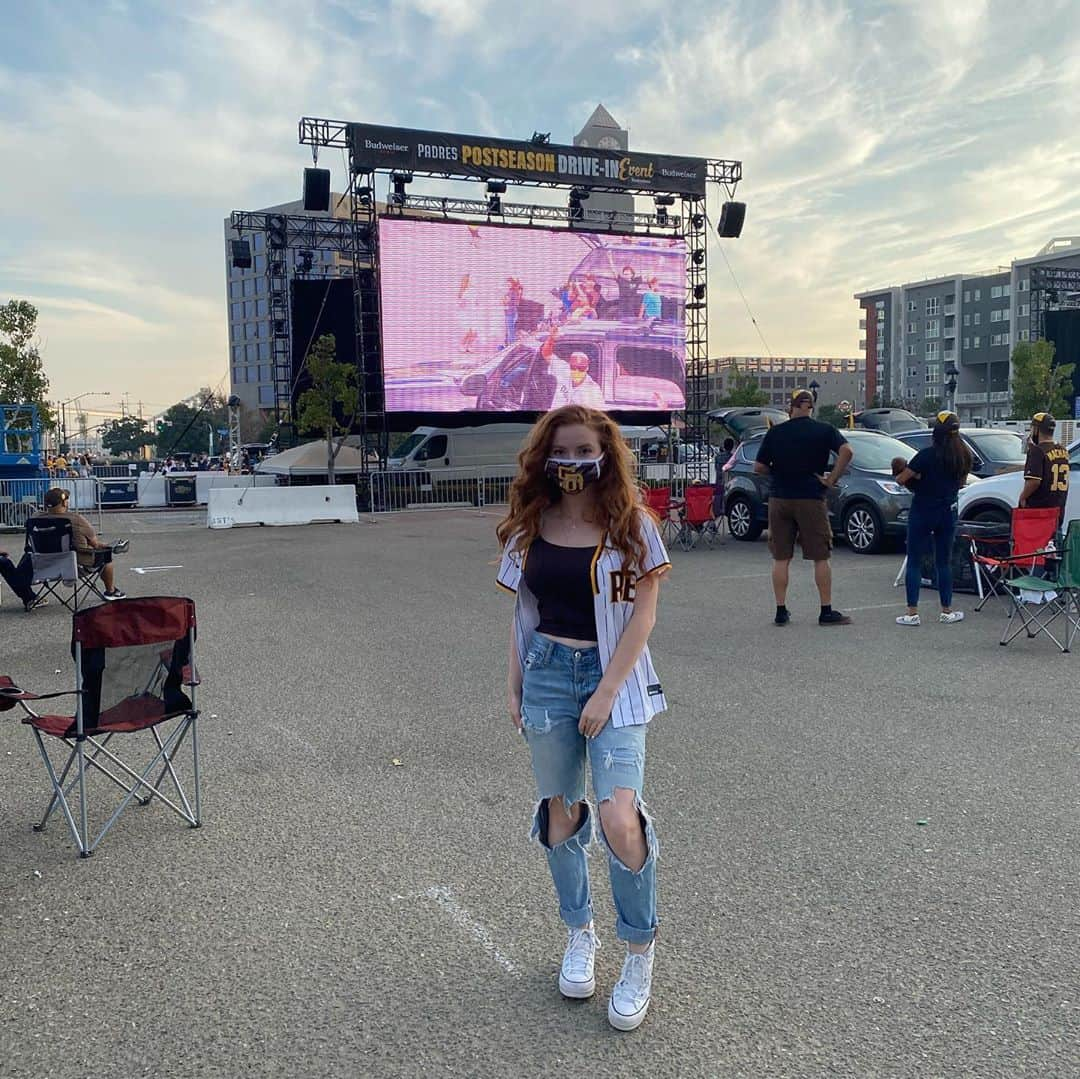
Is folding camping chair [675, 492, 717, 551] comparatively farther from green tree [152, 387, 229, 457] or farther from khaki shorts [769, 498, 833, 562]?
green tree [152, 387, 229, 457]

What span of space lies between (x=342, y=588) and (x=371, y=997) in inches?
376

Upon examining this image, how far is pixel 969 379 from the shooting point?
385 feet

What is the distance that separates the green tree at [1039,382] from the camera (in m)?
51.9

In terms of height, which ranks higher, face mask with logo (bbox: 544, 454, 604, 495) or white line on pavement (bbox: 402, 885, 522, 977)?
face mask with logo (bbox: 544, 454, 604, 495)

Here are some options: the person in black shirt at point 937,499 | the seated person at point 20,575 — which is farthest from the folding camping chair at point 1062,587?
the seated person at point 20,575

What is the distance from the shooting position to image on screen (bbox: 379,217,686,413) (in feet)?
92.1

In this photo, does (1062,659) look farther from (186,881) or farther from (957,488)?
(186,881)

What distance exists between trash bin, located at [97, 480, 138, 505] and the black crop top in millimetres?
32154

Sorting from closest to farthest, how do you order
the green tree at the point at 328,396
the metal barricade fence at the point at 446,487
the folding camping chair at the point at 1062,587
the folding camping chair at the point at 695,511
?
the folding camping chair at the point at 1062,587, the folding camping chair at the point at 695,511, the metal barricade fence at the point at 446,487, the green tree at the point at 328,396

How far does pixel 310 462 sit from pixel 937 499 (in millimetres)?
29048

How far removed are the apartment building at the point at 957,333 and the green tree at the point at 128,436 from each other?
89.1 m

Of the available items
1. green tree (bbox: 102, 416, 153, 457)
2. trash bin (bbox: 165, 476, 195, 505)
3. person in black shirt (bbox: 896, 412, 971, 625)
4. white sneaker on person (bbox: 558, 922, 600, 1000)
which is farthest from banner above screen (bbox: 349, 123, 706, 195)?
green tree (bbox: 102, 416, 153, 457)

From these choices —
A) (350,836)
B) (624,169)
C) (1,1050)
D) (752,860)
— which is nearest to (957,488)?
(752,860)

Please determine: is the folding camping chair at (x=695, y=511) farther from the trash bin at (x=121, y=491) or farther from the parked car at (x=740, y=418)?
the trash bin at (x=121, y=491)
